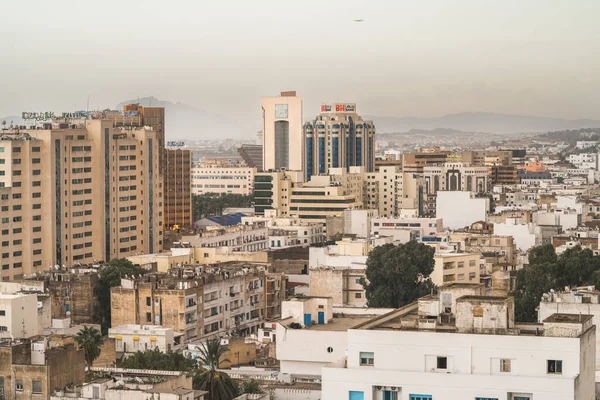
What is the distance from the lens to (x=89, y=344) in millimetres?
33562

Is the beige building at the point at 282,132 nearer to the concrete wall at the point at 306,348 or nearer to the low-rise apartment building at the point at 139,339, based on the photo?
the low-rise apartment building at the point at 139,339

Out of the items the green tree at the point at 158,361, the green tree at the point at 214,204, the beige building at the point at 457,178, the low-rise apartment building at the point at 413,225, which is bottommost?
the green tree at the point at 214,204

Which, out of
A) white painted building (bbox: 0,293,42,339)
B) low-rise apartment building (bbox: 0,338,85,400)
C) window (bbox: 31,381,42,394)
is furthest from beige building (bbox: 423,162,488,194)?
window (bbox: 31,381,42,394)

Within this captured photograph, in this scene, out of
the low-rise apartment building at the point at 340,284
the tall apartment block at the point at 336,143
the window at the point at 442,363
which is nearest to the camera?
the window at the point at 442,363

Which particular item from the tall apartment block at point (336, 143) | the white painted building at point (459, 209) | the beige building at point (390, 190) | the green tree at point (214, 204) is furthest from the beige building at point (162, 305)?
the tall apartment block at point (336, 143)

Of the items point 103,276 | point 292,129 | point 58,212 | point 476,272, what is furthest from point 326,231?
point 292,129

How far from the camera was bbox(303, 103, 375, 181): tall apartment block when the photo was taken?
12056cm

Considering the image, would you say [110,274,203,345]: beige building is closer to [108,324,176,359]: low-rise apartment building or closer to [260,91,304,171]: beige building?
[108,324,176,359]: low-rise apartment building

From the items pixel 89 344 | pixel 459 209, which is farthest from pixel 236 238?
pixel 89 344

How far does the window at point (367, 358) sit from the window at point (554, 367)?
2.53 meters

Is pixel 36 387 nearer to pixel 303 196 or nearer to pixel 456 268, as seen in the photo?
pixel 456 268

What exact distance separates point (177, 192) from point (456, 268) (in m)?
49.7

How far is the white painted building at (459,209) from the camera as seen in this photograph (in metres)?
83.8

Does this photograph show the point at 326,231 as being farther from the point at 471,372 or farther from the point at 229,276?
the point at 471,372
